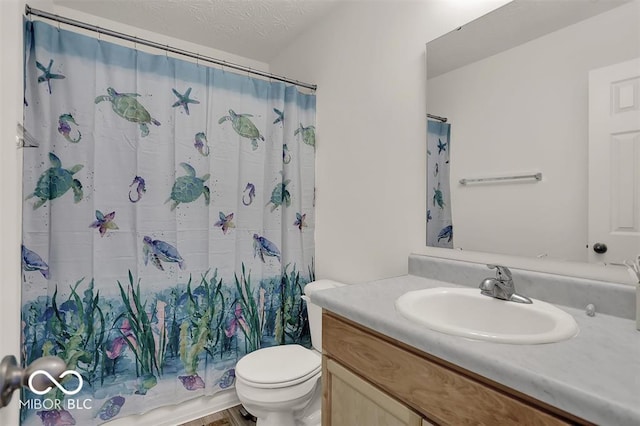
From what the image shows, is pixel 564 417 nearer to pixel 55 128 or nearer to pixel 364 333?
pixel 364 333

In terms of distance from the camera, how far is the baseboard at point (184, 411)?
161cm

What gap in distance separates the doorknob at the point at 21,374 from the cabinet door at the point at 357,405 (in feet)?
2.48

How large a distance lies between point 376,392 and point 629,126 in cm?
105

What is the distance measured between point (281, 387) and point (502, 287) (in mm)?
998

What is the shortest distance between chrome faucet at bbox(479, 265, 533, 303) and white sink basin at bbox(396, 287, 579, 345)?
0.02 metres

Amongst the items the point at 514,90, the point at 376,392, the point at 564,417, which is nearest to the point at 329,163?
the point at 514,90

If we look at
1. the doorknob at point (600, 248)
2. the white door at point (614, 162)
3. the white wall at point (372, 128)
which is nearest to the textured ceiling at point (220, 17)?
the white wall at point (372, 128)

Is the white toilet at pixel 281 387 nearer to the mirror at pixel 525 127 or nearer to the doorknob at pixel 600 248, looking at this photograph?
the mirror at pixel 525 127

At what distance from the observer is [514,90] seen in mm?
1125

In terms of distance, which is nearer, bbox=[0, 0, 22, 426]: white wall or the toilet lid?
bbox=[0, 0, 22, 426]: white wall

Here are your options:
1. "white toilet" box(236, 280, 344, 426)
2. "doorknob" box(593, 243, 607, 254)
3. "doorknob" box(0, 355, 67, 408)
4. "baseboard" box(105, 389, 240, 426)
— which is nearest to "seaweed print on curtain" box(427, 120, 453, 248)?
"doorknob" box(593, 243, 607, 254)

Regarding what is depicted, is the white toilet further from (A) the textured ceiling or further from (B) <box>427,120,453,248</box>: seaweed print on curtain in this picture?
(A) the textured ceiling

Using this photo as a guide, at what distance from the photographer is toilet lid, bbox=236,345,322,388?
1384 mm

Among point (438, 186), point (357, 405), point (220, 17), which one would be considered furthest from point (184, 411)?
point (220, 17)
